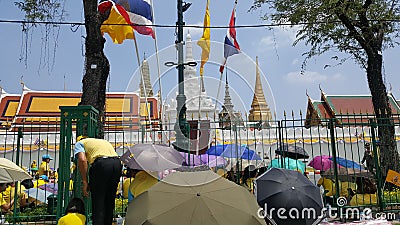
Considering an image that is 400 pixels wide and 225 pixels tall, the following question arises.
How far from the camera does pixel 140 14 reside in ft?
30.1

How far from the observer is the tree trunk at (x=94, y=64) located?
25.7 feet

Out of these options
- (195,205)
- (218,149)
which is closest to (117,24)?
(218,149)

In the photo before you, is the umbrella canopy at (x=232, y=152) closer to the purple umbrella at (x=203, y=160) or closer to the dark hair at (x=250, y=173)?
the dark hair at (x=250, y=173)

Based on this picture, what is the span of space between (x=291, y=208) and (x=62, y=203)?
3.05 meters

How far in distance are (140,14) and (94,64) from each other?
1.99m

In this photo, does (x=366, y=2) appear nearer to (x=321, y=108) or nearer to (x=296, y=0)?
(x=296, y=0)

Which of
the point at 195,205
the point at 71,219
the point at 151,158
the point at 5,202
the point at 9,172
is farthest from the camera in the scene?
the point at 5,202

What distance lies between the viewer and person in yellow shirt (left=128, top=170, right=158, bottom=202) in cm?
518

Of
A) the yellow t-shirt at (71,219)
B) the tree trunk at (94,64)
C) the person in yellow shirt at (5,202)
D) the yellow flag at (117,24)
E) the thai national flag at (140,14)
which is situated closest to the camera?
the yellow t-shirt at (71,219)

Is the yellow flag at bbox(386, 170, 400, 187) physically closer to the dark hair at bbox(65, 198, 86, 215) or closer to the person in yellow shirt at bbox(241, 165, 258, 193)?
the person in yellow shirt at bbox(241, 165, 258, 193)

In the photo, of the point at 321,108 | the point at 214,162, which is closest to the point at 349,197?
the point at 214,162

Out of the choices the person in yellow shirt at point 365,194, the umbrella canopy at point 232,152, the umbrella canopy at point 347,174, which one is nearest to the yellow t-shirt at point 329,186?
the umbrella canopy at point 347,174

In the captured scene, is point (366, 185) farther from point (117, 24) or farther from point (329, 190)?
point (117, 24)

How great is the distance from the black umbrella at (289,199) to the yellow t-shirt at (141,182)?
151cm
